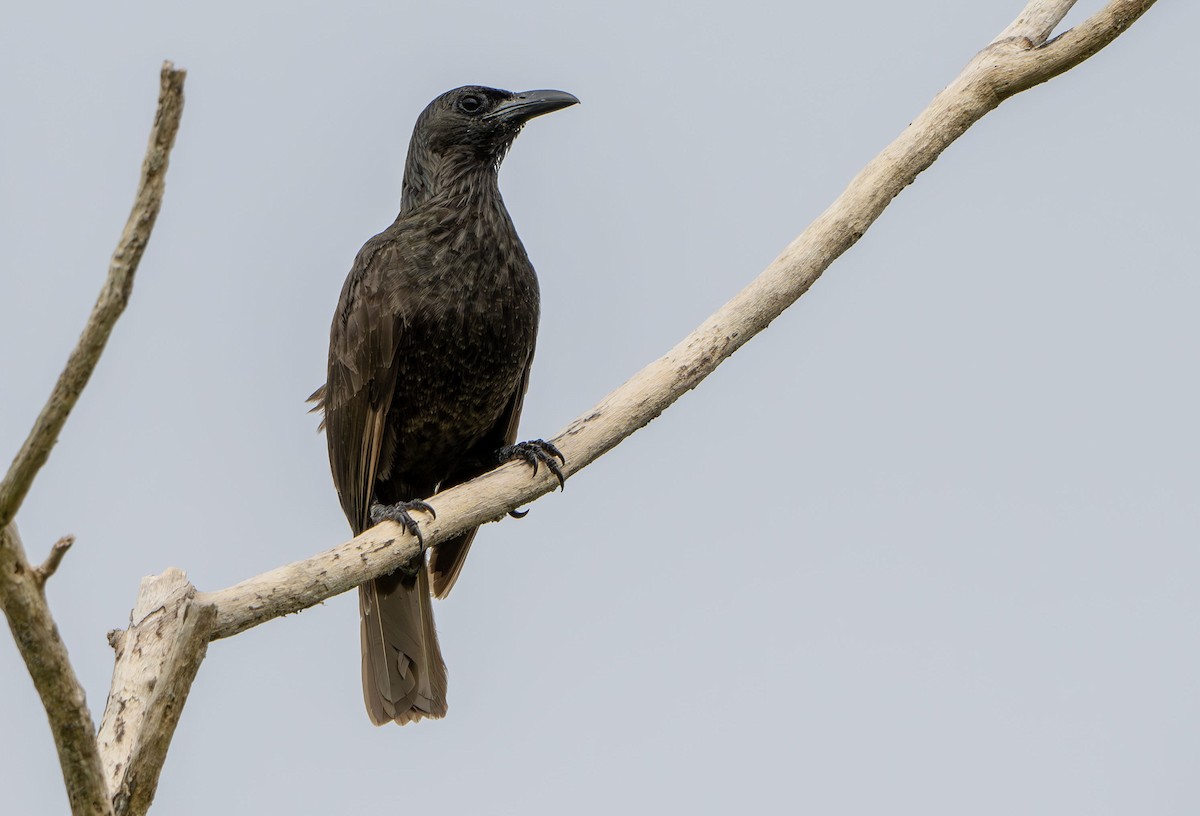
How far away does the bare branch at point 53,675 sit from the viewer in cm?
264

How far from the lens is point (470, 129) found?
5.43 metres

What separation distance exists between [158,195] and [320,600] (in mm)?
1569

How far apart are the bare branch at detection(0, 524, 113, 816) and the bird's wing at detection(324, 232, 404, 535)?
233 centimetres

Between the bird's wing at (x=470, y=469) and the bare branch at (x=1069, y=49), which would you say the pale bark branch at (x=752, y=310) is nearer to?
the bare branch at (x=1069, y=49)

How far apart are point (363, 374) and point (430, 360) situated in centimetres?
28

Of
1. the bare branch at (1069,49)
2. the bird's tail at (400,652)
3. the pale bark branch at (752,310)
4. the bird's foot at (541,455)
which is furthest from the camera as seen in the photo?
the bird's tail at (400,652)

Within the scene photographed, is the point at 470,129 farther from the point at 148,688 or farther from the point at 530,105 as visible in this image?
the point at 148,688

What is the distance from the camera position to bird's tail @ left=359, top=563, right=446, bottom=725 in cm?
525

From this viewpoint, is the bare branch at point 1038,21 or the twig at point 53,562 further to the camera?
the bare branch at point 1038,21

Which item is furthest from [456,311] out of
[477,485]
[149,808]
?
[149,808]

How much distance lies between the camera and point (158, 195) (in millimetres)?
2426

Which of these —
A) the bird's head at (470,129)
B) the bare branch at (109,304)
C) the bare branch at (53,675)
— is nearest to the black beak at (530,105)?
the bird's head at (470,129)

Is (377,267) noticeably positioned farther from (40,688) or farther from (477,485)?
(40,688)

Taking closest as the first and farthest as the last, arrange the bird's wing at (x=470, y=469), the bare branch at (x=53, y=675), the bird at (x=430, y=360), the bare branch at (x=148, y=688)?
the bare branch at (x=53, y=675), the bare branch at (x=148, y=688), the bird at (x=430, y=360), the bird's wing at (x=470, y=469)
